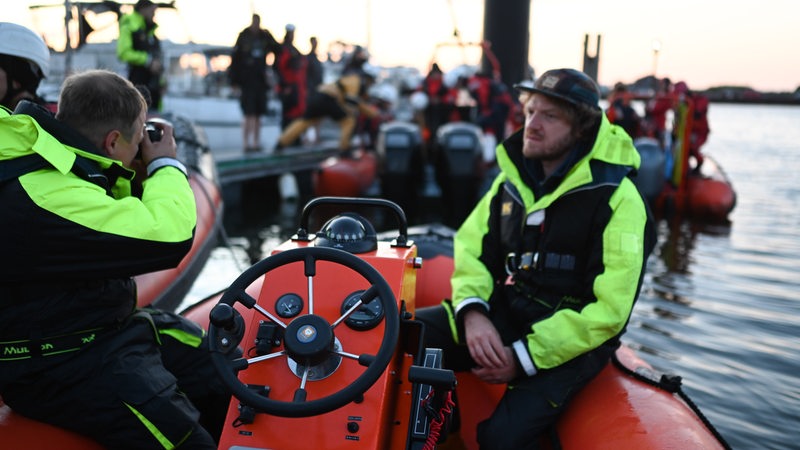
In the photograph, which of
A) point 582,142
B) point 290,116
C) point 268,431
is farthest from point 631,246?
point 290,116

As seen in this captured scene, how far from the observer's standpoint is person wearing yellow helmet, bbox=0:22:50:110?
2.51 m

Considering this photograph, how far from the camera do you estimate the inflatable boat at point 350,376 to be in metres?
1.58

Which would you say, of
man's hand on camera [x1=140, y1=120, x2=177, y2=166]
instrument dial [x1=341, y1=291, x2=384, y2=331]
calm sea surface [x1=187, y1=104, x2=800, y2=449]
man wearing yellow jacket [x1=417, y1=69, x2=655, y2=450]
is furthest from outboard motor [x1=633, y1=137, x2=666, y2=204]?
man's hand on camera [x1=140, y1=120, x2=177, y2=166]

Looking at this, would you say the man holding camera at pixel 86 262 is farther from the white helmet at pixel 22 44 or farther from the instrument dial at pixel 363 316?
the white helmet at pixel 22 44

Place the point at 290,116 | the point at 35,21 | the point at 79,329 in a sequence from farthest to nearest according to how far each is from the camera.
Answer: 1. the point at 290,116
2. the point at 35,21
3. the point at 79,329

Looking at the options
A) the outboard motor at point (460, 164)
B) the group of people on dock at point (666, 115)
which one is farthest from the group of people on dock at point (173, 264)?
the group of people on dock at point (666, 115)

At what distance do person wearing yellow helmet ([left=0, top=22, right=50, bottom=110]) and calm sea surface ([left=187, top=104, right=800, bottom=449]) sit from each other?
2883 mm

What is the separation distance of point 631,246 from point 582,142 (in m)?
0.48

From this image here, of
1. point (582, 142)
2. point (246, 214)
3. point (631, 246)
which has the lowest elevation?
point (246, 214)

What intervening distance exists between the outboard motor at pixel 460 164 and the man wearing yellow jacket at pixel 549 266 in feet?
17.8

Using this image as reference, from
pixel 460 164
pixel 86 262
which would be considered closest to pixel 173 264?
pixel 86 262

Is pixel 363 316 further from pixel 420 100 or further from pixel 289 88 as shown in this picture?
pixel 420 100

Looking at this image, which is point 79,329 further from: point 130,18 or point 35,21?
point 35,21

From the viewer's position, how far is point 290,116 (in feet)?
36.5
